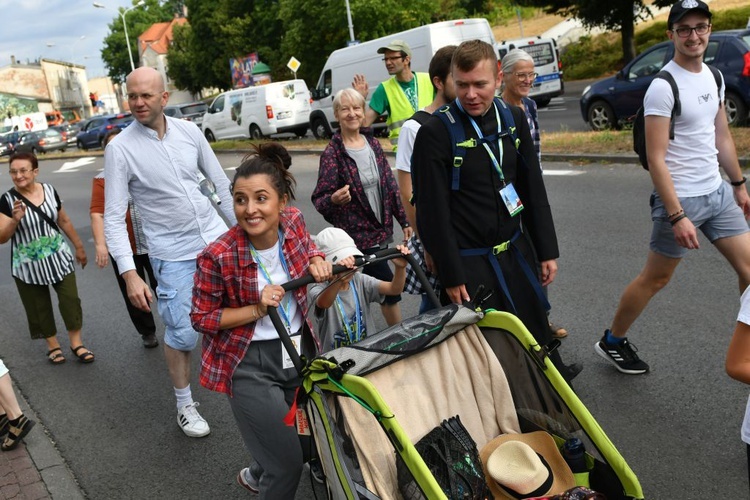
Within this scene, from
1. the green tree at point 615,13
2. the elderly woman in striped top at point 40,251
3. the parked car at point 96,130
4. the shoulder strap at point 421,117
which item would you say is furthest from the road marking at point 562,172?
the parked car at point 96,130

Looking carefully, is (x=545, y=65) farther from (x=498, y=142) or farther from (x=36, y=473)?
(x=36, y=473)

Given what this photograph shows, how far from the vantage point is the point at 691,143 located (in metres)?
4.23

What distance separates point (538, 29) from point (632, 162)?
45.4 meters

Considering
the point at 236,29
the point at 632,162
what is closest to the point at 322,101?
the point at 632,162

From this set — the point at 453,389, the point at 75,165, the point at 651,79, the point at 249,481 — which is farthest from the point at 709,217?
the point at 75,165

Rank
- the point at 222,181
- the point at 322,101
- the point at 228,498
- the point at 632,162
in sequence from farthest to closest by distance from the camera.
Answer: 1. the point at 322,101
2. the point at 632,162
3. the point at 222,181
4. the point at 228,498

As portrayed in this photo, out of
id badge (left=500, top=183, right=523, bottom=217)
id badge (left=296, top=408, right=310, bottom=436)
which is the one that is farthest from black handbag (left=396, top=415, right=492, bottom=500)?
id badge (left=500, top=183, right=523, bottom=217)

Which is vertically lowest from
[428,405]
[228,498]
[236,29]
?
[228,498]

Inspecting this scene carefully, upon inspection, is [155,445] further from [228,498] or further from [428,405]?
[428,405]

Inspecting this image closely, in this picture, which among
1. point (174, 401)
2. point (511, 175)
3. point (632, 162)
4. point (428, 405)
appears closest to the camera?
point (428, 405)

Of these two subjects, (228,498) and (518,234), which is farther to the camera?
(228,498)

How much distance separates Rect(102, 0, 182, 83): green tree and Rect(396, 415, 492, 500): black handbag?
108121mm

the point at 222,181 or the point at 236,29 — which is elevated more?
the point at 236,29

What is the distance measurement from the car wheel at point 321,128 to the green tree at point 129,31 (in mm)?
86182
